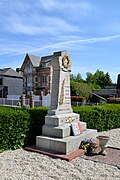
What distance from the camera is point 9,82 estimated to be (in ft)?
140

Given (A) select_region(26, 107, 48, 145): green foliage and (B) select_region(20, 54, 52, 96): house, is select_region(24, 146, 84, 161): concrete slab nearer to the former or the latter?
(A) select_region(26, 107, 48, 145): green foliage

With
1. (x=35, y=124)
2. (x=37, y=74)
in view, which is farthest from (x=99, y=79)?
(x=35, y=124)

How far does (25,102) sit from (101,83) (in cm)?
5114

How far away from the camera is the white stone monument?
6320mm

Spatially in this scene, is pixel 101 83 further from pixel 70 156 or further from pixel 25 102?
pixel 70 156

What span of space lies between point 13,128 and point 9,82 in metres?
37.3

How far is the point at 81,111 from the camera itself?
9500mm

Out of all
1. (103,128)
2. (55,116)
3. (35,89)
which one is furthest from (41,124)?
(35,89)

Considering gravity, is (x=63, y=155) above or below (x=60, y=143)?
below

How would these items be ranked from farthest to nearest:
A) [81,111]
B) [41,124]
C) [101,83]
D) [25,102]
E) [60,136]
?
[101,83], [25,102], [81,111], [41,124], [60,136]

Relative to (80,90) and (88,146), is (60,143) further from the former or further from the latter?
(80,90)

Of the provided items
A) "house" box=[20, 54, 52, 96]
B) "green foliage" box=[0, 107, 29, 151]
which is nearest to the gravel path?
"green foliage" box=[0, 107, 29, 151]

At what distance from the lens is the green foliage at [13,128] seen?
6449mm

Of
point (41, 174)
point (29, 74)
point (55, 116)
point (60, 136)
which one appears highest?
point (29, 74)
